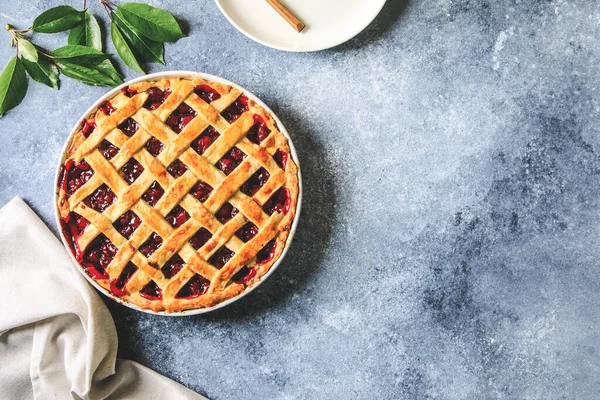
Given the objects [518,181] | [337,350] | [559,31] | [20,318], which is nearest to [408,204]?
[518,181]

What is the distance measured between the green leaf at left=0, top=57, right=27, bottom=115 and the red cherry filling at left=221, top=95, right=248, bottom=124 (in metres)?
0.72

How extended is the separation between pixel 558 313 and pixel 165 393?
1287 mm

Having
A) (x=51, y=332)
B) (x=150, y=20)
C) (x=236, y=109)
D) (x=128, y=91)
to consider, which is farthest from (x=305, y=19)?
(x=51, y=332)

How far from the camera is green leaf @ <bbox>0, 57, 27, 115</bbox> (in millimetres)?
1915

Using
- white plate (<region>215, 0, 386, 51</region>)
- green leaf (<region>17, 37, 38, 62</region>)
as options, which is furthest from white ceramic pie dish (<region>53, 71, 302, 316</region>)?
green leaf (<region>17, 37, 38, 62</region>)

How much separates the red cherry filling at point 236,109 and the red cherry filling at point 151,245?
1.34ft

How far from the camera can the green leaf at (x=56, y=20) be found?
1.86 meters

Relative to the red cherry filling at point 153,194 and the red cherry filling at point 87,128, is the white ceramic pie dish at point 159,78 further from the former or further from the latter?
the red cherry filling at point 153,194

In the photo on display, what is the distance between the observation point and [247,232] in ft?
5.75

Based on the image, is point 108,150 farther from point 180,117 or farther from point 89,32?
point 89,32

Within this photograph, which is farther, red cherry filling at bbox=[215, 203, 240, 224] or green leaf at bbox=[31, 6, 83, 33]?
green leaf at bbox=[31, 6, 83, 33]

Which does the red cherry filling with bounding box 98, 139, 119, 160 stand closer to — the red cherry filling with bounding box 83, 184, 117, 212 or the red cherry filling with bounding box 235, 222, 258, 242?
the red cherry filling with bounding box 83, 184, 117, 212

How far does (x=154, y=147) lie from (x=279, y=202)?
41 cm

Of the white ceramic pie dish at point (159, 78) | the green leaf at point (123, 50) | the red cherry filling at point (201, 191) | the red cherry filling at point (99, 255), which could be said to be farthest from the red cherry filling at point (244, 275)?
the green leaf at point (123, 50)
